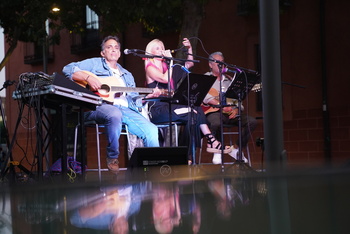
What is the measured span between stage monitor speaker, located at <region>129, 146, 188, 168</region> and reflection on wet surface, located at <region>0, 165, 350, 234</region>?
110 inches

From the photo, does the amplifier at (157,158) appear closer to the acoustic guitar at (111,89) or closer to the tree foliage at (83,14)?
the acoustic guitar at (111,89)

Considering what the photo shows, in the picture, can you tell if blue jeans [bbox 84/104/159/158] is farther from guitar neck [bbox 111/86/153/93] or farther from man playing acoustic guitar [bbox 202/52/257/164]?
man playing acoustic guitar [bbox 202/52/257/164]

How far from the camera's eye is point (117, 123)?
391cm

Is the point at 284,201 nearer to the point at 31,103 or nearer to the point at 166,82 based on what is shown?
the point at 31,103

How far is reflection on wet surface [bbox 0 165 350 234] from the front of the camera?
0.63 m

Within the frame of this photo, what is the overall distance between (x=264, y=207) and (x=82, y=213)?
228mm

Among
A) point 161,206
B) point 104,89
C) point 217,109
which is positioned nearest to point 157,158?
point 104,89

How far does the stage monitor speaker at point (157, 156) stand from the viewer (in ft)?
12.1

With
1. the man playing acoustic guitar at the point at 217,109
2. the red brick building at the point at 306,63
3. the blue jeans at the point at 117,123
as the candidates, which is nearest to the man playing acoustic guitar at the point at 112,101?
the blue jeans at the point at 117,123

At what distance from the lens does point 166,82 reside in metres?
4.43

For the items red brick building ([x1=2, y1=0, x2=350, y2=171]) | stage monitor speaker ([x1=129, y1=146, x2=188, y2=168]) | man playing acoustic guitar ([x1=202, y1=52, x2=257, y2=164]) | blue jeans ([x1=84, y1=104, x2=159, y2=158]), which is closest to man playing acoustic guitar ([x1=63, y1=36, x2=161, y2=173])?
blue jeans ([x1=84, y1=104, x2=159, y2=158])

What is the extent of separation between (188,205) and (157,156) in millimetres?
2993

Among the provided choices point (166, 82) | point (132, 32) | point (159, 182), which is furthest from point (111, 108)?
point (132, 32)

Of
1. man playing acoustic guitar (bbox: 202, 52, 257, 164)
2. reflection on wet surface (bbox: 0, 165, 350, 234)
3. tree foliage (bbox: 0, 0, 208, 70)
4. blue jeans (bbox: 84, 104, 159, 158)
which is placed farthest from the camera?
tree foliage (bbox: 0, 0, 208, 70)
